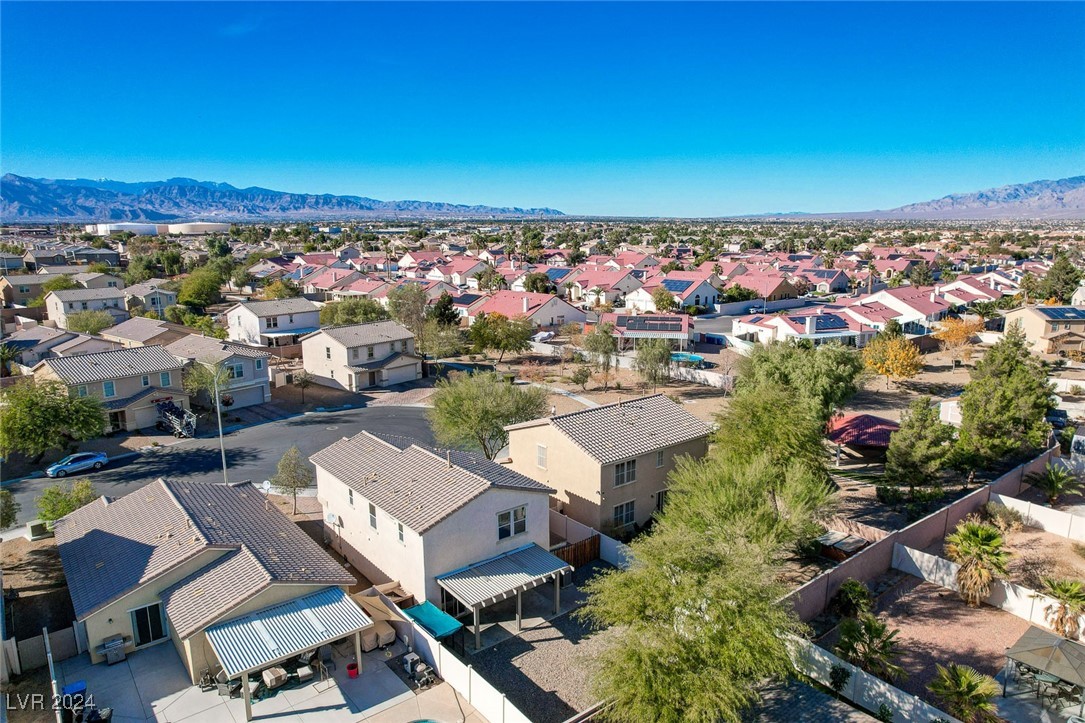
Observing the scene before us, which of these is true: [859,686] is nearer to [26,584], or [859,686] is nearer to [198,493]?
[198,493]

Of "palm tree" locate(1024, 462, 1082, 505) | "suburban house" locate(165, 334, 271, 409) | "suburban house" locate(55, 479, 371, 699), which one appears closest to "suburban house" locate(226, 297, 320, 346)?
"suburban house" locate(165, 334, 271, 409)

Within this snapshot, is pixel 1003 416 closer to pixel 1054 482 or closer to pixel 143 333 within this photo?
pixel 1054 482

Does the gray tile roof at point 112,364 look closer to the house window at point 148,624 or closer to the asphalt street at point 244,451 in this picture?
the asphalt street at point 244,451

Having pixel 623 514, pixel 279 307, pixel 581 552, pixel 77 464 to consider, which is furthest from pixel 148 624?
pixel 279 307

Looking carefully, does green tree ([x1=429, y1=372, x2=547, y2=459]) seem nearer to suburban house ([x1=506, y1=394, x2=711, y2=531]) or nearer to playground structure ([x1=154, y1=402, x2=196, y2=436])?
suburban house ([x1=506, y1=394, x2=711, y2=531])

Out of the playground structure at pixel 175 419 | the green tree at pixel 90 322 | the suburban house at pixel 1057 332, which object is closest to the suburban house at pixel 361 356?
the playground structure at pixel 175 419
